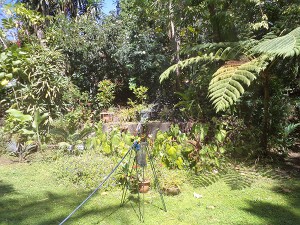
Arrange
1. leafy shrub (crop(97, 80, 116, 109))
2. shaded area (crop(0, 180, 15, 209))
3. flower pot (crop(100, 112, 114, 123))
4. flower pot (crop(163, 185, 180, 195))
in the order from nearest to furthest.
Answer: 1. flower pot (crop(163, 185, 180, 195))
2. shaded area (crop(0, 180, 15, 209))
3. flower pot (crop(100, 112, 114, 123))
4. leafy shrub (crop(97, 80, 116, 109))

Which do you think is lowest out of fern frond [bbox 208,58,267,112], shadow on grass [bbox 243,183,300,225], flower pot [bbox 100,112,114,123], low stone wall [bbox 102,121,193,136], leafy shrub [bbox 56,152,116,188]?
shadow on grass [bbox 243,183,300,225]

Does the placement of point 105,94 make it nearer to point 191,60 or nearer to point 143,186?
point 191,60

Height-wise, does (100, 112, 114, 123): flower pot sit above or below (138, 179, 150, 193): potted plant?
above

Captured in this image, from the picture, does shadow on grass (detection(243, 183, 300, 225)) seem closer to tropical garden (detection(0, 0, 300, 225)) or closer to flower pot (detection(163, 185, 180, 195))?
tropical garden (detection(0, 0, 300, 225))

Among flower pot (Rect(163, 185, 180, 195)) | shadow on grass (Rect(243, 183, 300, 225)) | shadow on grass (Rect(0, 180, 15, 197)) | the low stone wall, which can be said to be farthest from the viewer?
the low stone wall

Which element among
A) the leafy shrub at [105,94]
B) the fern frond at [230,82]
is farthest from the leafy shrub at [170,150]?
the leafy shrub at [105,94]

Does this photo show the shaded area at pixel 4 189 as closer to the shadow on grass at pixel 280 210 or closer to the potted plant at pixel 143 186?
the potted plant at pixel 143 186

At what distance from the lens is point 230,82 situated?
10.9 feet

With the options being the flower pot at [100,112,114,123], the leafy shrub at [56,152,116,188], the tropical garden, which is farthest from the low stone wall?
the leafy shrub at [56,152,116,188]

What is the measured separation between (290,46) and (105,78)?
263 inches

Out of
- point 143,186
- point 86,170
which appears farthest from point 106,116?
point 143,186

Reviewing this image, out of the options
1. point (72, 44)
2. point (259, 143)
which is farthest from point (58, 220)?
point (72, 44)

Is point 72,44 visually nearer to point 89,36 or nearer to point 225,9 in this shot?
point 89,36

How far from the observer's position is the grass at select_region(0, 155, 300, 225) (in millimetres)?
2852
